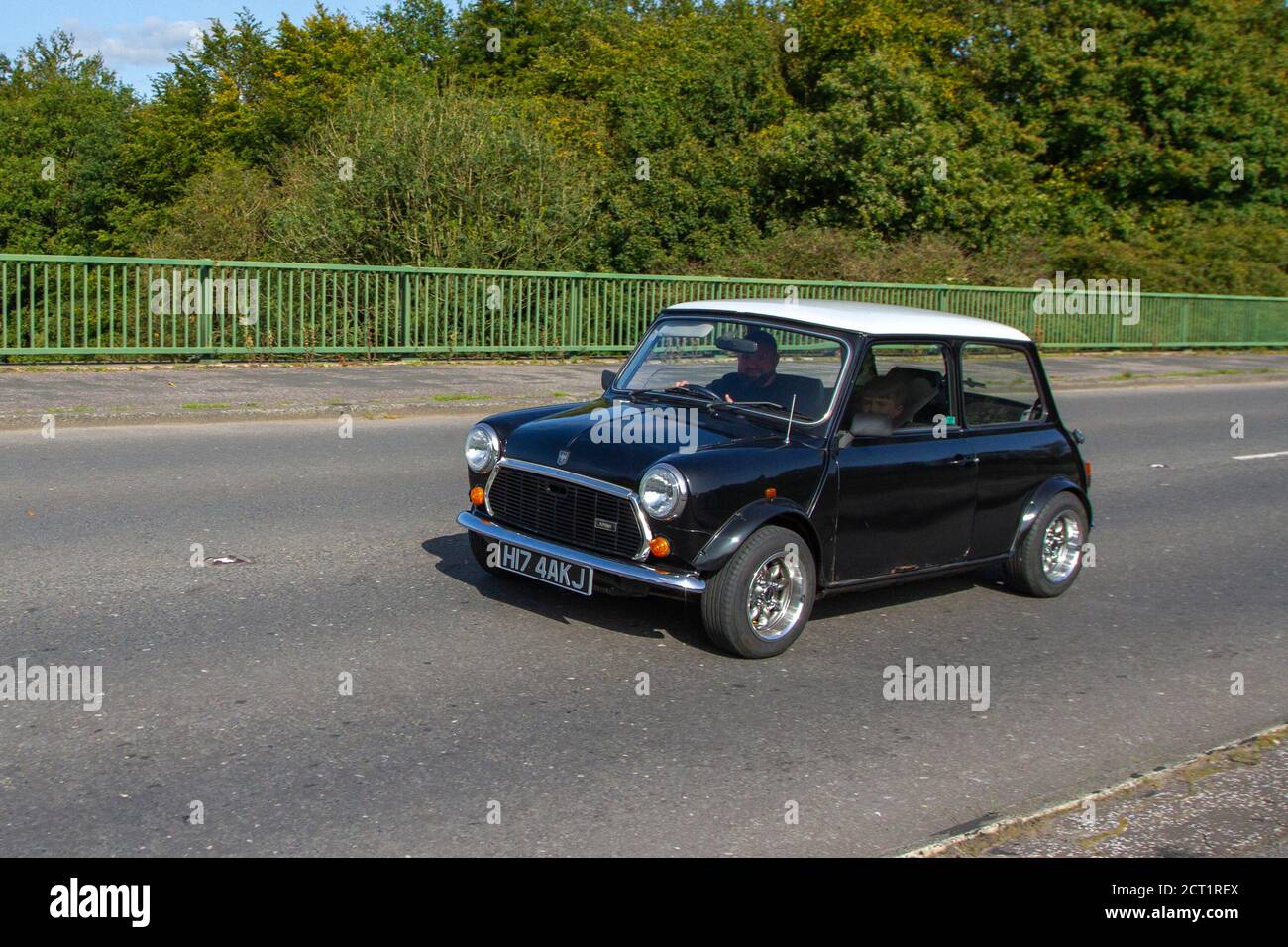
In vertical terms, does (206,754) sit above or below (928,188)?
below

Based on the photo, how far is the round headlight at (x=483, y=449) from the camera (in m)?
6.75

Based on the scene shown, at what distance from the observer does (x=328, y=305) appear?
18.4m

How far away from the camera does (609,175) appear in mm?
31375

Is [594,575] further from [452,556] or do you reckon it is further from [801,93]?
[801,93]

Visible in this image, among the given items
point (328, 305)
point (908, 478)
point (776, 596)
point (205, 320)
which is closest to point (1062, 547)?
point (908, 478)

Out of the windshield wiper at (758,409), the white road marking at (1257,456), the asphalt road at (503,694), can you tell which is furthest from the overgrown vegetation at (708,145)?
the windshield wiper at (758,409)

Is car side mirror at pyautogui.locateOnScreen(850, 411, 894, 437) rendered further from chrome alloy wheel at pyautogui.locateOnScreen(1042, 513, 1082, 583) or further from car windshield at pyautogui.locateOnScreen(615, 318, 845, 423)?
chrome alloy wheel at pyautogui.locateOnScreen(1042, 513, 1082, 583)

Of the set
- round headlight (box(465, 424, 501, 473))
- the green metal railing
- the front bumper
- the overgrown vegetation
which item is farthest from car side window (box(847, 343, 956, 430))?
the overgrown vegetation

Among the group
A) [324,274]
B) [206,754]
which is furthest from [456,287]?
Answer: [206,754]

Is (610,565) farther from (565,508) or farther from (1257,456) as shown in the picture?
(1257,456)

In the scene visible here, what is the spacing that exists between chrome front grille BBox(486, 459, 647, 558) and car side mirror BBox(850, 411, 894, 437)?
1.25 m

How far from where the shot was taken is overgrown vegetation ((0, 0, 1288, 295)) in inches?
927

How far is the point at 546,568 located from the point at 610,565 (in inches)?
16.3
